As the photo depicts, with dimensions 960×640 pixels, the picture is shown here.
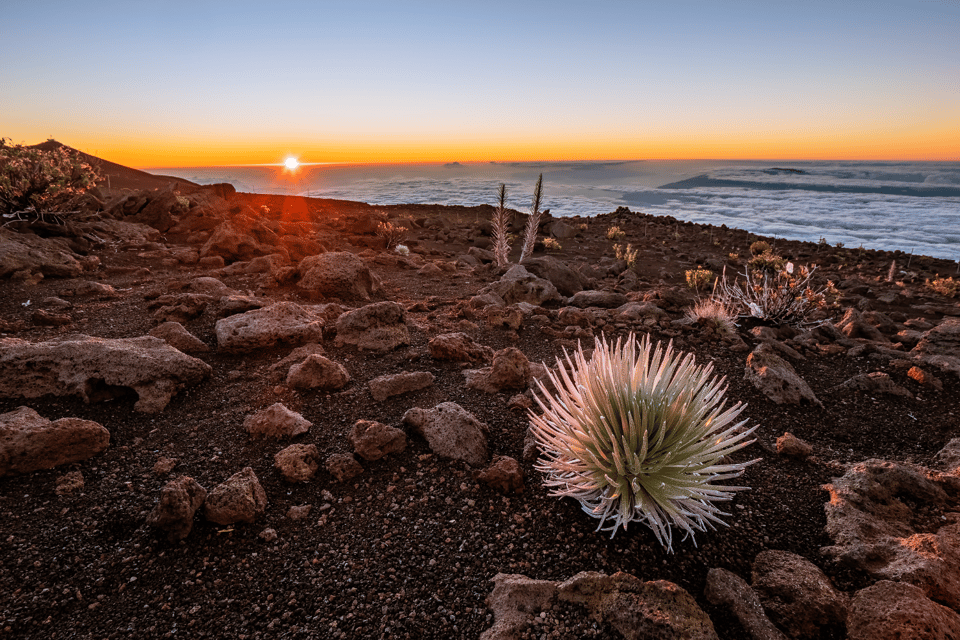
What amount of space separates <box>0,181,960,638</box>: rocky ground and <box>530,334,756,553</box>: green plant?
149mm

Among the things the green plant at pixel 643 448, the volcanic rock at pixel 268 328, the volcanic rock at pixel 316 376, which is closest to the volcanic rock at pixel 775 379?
the green plant at pixel 643 448

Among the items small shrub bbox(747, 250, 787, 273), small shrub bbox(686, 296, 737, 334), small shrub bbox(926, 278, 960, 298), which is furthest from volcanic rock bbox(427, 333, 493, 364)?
small shrub bbox(926, 278, 960, 298)

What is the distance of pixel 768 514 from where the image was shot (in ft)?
7.29

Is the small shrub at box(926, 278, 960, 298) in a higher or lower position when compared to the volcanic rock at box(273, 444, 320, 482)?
higher

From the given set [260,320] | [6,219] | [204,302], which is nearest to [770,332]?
[260,320]

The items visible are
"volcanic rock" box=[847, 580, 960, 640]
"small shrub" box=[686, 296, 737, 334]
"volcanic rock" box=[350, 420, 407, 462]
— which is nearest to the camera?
"volcanic rock" box=[847, 580, 960, 640]

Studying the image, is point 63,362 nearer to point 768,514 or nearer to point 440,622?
point 440,622

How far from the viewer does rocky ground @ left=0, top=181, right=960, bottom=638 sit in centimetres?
164

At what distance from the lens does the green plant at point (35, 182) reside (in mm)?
7000

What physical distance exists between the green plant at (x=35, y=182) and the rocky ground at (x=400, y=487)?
2624 mm

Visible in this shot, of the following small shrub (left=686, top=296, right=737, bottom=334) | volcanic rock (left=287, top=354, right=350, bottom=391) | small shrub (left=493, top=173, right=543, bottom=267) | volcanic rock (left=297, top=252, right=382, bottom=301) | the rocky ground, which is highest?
small shrub (left=493, top=173, right=543, bottom=267)

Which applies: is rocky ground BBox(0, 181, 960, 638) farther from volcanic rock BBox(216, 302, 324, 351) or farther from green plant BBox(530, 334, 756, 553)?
green plant BBox(530, 334, 756, 553)

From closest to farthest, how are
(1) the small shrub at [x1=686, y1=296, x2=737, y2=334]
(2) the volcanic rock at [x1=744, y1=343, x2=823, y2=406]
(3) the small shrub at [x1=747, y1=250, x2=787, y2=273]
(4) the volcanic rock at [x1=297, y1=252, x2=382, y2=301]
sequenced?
(2) the volcanic rock at [x1=744, y1=343, x2=823, y2=406] < (1) the small shrub at [x1=686, y1=296, x2=737, y2=334] < (4) the volcanic rock at [x1=297, y1=252, x2=382, y2=301] < (3) the small shrub at [x1=747, y1=250, x2=787, y2=273]

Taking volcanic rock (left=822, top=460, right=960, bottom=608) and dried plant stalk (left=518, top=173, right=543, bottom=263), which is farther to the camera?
dried plant stalk (left=518, top=173, right=543, bottom=263)
